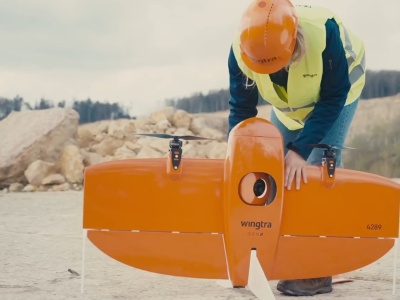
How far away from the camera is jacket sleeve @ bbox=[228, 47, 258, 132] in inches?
117

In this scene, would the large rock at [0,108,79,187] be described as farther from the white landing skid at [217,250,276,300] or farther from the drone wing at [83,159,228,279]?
the white landing skid at [217,250,276,300]

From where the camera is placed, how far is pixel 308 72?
2.78 meters

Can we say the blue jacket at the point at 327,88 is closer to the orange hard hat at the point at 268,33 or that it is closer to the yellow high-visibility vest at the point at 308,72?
the yellow high-visibility vest at the point at 308,72

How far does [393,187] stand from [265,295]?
29.5 inches

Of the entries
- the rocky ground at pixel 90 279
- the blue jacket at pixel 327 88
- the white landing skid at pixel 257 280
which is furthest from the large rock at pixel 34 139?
the white landing skid at pixel 257 280

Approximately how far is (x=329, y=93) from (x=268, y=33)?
1.75 feet

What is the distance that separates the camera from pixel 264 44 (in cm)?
249

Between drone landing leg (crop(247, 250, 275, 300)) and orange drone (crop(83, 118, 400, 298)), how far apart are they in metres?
0.01

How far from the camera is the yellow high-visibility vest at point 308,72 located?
108 inches

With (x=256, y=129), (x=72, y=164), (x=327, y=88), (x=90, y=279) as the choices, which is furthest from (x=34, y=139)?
(x=256, y=129)

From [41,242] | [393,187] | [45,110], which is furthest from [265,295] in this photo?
[45,110]

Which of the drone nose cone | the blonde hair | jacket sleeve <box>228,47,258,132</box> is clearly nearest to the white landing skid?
the drone nose cone

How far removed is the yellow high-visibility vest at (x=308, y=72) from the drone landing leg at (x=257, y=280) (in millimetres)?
808

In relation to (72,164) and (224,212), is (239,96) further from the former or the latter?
(72,164)
